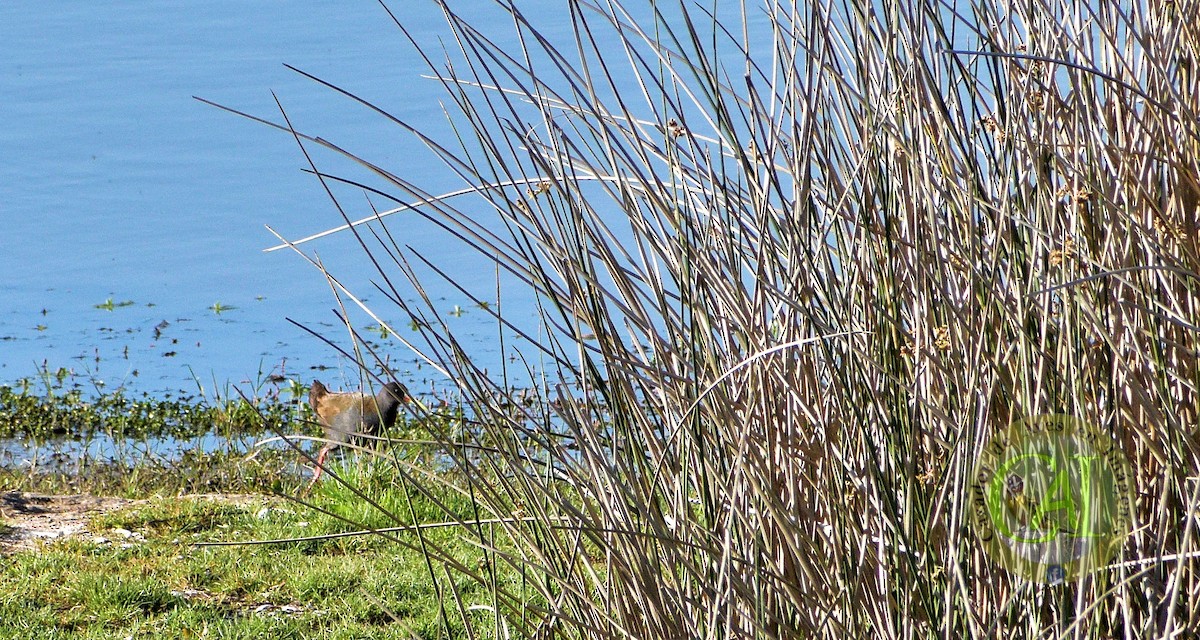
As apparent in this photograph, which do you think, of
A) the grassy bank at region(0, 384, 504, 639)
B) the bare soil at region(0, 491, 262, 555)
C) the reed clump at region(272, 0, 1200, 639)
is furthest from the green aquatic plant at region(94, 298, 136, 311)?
the reed clump at region(272, 0, 1200, 639)

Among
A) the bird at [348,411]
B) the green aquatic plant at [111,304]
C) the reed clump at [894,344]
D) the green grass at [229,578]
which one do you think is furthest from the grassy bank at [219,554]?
the green aquatic plant at [111,304]

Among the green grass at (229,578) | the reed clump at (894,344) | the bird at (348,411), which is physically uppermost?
the reed clump at (894,344)

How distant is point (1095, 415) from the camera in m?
1.59

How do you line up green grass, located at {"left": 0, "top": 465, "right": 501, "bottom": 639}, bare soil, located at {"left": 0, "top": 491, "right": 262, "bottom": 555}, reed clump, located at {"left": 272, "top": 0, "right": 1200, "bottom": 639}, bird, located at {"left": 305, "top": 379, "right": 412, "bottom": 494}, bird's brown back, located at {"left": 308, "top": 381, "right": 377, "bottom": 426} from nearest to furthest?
1. reed clump, located at {"left": 272, "top": 0, "right": 1200, "bottom": 639}
2. green grass, located at {"left": 0, "top": 465, "right": 501, "bottom": 639}
3. bare soil, located at {"left": 0, "top": 491, "right": 262, "bottom": 555}
4. bird, located at {"left": 305, "top": 379, "right": 412, "bottom": 494}
5. bird's brown back, located at {"left": 308, "top": 381, "right": 377, "bottom": 426}

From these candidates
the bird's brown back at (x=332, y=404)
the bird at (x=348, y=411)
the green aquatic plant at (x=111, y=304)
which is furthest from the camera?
the green aquatic plant at (x=111, y=304)

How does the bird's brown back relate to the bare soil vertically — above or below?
above

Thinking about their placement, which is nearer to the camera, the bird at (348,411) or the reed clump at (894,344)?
the reed clump at (894,344)

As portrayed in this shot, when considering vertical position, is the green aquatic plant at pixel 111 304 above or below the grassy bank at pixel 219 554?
above

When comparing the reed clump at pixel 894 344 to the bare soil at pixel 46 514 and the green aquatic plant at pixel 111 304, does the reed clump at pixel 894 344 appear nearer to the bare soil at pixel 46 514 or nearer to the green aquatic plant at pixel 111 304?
the bare soil at pixel 46 514

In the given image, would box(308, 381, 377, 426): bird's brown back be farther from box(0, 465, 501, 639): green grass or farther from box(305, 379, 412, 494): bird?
box(0, 465, 501, 639): green grass

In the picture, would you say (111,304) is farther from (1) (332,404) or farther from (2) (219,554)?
(2) (219,554)

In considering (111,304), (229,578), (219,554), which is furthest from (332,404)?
(111,304)

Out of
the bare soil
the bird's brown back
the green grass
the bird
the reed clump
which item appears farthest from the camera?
the bird's brown back

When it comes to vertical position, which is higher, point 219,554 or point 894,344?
point 894,344
